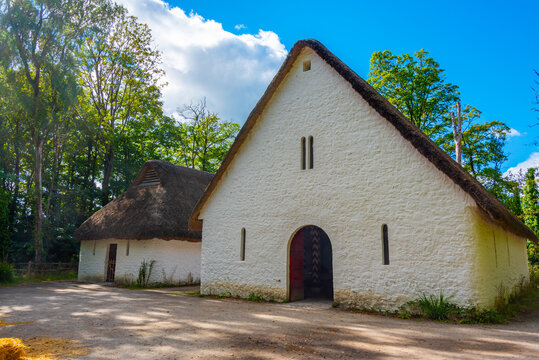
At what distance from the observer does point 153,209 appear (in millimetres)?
17031

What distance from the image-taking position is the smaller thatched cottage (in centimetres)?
1642

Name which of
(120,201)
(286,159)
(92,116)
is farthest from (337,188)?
(92,116)

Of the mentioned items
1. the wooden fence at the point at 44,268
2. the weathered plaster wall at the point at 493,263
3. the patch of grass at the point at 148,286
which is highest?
the weathered plaster wall at the point at 493,263

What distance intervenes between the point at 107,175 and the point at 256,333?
24.8 m

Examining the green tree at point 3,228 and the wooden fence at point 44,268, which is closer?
the wooden fence at point 44,268

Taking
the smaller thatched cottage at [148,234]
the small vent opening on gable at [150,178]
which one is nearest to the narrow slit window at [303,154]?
the smaller thatched cottage at [148,234]

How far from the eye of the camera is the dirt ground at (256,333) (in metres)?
5.24

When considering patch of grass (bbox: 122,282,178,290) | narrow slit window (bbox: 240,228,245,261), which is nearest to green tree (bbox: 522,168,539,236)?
narrow slit window (bbox: 240,228,245,261)

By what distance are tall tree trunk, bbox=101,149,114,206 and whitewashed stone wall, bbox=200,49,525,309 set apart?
1673 cm

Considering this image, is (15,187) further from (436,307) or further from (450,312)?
(450,312)

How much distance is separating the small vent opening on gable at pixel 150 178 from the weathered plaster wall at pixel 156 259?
3.54 meters

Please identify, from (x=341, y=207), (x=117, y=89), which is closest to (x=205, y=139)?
(x=117, y=89)

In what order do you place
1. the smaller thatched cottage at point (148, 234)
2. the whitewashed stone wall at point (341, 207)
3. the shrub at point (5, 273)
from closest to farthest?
the whitewashed stone wall at point (341, 207), the smaller thatched cottage at point (148, 234), the shrub at point (5, 273)

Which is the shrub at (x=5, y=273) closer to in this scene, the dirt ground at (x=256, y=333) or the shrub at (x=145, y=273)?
the shrub at (x=145, y=273)
